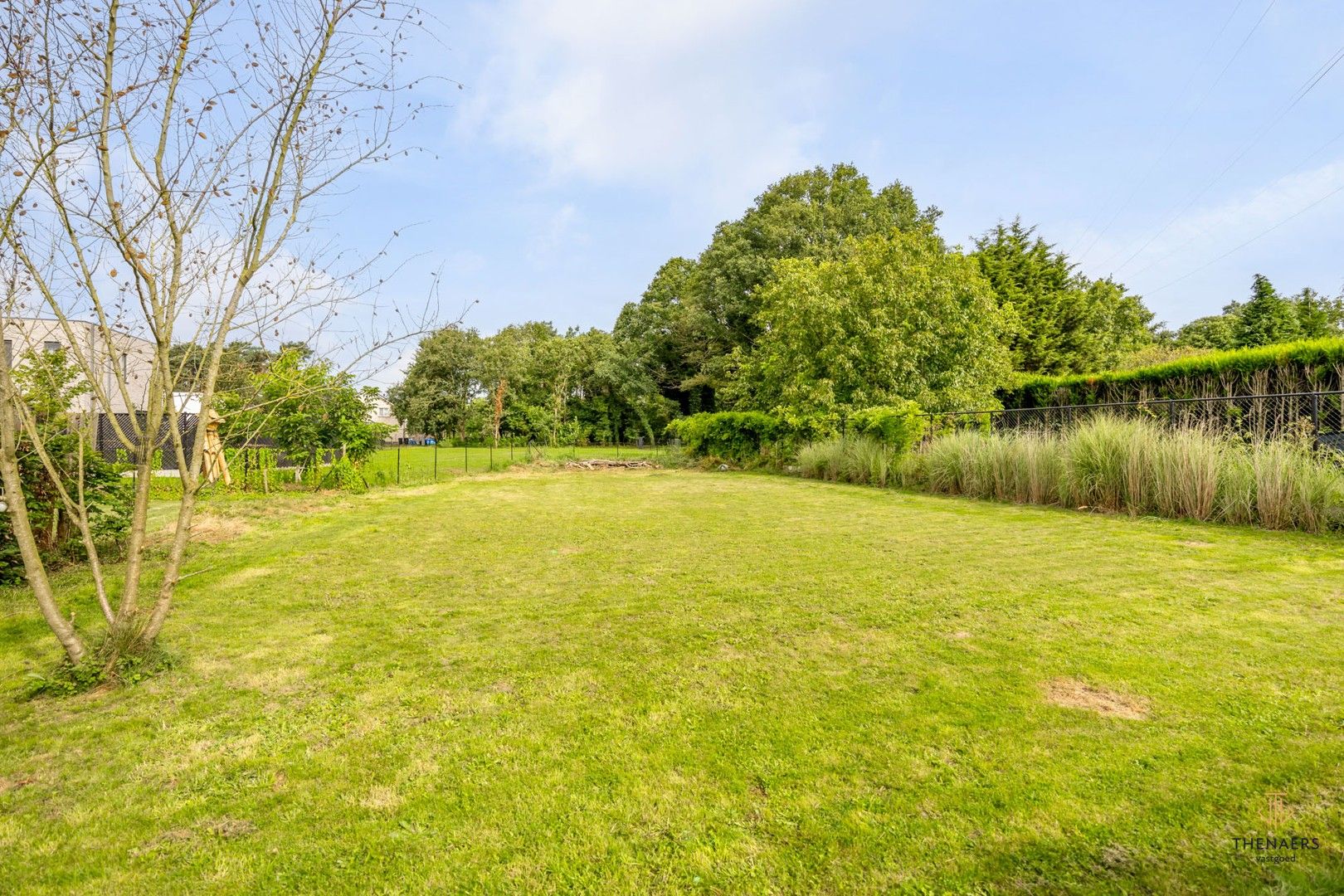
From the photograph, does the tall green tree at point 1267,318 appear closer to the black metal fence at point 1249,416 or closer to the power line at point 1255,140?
the power line at point 1255,140

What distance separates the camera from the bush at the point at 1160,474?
5977 mm

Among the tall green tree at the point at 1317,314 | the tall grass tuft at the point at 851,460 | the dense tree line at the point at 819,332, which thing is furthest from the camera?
the tall green tree at the point at 1317,314

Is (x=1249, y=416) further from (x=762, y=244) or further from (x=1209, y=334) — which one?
(x=1209, y=334)

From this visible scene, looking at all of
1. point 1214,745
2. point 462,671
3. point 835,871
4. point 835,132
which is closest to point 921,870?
point 835,871

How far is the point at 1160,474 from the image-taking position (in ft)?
22.9

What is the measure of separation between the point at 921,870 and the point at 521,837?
108cm

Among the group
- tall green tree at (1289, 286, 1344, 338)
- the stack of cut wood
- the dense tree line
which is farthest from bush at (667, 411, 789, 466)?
tall green tree at (1289, 286, 1344, 338)

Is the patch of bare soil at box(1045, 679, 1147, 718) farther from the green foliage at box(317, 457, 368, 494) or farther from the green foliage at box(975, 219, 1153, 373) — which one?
the green foliage at box(975, 219, 1153, 373)

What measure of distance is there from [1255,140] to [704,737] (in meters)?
21.5

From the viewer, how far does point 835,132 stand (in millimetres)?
13578

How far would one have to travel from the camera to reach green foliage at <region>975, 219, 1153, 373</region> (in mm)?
24812

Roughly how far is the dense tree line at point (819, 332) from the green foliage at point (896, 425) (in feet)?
7.28

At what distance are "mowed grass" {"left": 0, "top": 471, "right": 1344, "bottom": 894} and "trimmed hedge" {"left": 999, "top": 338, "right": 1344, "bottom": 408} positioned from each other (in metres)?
7.67

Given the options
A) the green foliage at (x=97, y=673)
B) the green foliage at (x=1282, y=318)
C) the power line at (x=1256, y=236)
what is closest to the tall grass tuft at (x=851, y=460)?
the green foliage at (x=97, y=673)
